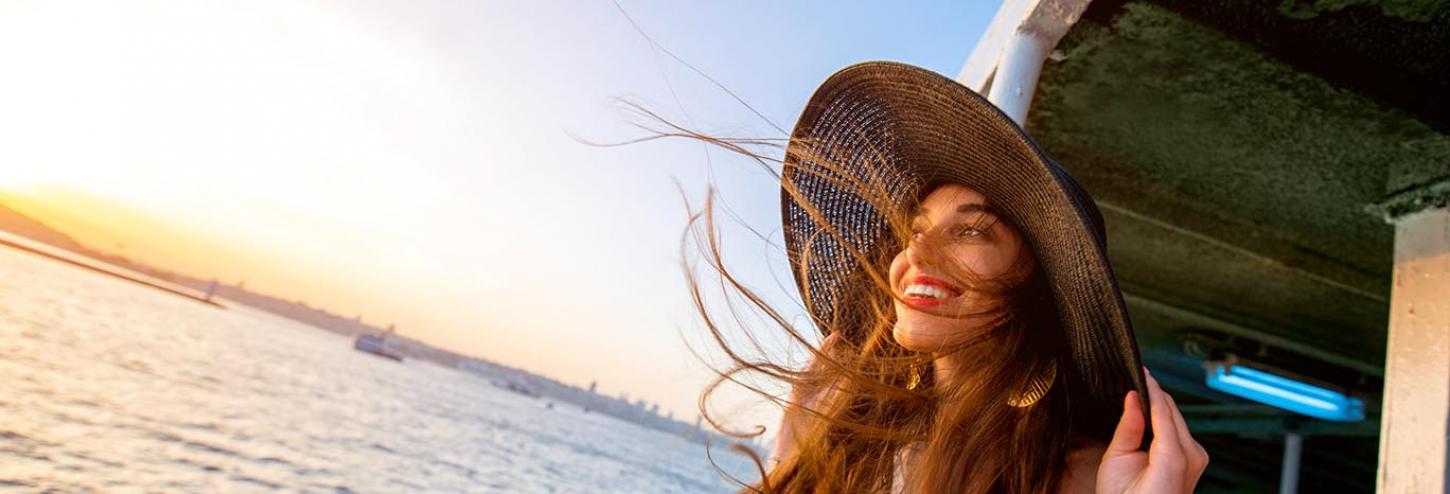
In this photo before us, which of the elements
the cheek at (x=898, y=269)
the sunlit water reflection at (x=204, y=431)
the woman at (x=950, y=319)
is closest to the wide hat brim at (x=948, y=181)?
the woman at (x=950, y=319)

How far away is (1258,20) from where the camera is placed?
75.2 inches

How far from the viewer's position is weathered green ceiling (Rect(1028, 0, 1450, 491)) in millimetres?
1965

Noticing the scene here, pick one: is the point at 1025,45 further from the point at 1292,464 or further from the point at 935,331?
the point at 1292,464

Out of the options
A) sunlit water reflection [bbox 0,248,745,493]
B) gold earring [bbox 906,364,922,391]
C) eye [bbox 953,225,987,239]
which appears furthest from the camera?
sunlit water reflection [bbox 0,248,745,493]

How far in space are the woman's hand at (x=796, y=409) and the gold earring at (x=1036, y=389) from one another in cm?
44

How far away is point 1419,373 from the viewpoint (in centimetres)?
179

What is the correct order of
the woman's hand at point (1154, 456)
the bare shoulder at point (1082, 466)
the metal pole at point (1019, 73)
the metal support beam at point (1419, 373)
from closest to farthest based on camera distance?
the woman's hand at point (1154, 456) → the bare shoulder at point (1082, 466) → the metal support beam at point (1419, 373) → the metal pole at point (1019, 73)

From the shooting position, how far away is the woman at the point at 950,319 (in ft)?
3.51

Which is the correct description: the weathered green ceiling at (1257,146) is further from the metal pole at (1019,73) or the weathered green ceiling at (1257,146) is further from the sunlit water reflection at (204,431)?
the sunlit water reflection at (204,431)

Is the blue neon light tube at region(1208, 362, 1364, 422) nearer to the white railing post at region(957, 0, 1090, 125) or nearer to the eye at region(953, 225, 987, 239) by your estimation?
the white railing post at region(957, 0, 1090, 125)

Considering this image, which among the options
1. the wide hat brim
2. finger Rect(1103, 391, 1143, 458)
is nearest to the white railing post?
the wide hat brim

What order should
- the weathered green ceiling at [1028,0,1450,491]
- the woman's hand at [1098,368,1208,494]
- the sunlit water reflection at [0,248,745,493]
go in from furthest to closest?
the sunlit water reflection at [0,248,745,493], the weathered green ceiling at [1028,0,1450,491], the woman's hand at [1098,368,1208,494]

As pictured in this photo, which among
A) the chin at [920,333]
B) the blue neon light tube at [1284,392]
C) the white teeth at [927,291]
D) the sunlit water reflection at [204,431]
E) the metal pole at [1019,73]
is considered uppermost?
the metal pole at [1019,73]

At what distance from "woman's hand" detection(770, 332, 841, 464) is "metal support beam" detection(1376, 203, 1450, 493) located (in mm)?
1365
